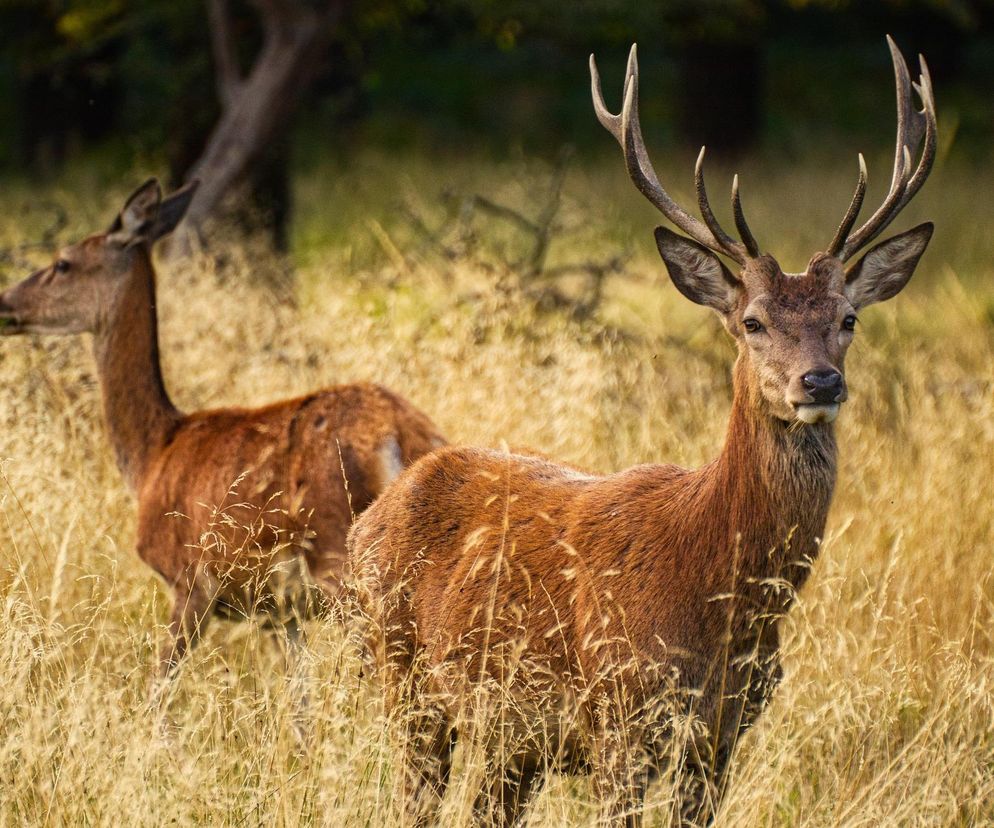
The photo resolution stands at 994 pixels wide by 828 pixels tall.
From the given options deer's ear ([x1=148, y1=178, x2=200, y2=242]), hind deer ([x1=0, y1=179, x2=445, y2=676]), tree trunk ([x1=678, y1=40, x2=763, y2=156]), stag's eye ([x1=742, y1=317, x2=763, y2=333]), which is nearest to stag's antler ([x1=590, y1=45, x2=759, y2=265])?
stag's eye ([x1=742, y1=317, x2=763, y2=333])

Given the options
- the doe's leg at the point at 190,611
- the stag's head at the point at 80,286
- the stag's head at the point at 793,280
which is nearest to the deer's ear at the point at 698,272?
the stag's head at the point at 793,280

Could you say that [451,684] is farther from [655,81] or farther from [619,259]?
[655,81]

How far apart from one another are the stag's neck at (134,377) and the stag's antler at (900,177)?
2730 millimetres

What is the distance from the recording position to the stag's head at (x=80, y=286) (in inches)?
233

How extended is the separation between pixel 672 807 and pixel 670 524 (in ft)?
2.17

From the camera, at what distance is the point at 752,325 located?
3.78 metres

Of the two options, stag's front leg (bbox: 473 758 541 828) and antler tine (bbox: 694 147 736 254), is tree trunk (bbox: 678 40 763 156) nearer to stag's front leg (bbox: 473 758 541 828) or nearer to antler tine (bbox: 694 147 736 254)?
antler tine (bbox: 694 147 736 254)

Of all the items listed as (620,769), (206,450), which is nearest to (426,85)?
(206,450)

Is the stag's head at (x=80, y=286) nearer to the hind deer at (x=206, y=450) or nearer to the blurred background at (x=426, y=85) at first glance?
the hind deer at (x=206, y=450)

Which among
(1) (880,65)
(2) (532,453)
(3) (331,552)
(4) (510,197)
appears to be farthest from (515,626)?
(1) (880,65)

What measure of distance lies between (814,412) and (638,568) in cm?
55

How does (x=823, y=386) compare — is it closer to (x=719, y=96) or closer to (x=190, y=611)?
(x=190, y=611)

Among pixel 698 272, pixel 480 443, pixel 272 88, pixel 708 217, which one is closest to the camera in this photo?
pixel 708 217

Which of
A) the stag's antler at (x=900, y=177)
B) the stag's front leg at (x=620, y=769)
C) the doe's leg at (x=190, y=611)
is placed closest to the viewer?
the stag's front leg at (x=620, y=769)
